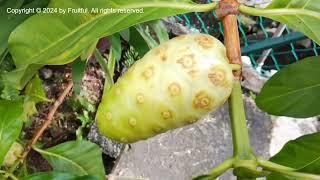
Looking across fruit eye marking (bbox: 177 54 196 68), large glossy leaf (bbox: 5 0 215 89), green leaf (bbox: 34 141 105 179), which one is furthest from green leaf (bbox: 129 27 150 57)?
fruit eye marking (bbox: 177 54 196 68)

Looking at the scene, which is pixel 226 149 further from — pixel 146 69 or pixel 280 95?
pixel 146 69

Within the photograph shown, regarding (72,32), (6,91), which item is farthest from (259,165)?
(6,91)

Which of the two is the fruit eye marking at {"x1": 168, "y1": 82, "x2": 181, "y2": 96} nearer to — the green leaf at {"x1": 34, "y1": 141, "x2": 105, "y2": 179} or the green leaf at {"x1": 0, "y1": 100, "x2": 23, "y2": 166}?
the green leaf at {"x1": 0, "y1": 100, "x2": 23, "y2": 166}

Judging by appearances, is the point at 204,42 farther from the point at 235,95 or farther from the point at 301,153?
the point at 301,153

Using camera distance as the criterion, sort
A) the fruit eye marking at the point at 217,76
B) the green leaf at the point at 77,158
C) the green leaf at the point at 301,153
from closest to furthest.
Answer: the fruit eye marking at the point at 217,76 → the green leaf at the point at 301,153 → the green leaf at the point at 77,158

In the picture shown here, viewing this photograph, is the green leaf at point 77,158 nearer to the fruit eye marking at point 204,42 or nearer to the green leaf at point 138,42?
the green leaf at point 138,42

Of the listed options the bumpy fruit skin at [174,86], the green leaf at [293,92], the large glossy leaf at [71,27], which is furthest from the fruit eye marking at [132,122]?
the green leaf at [293,92]
